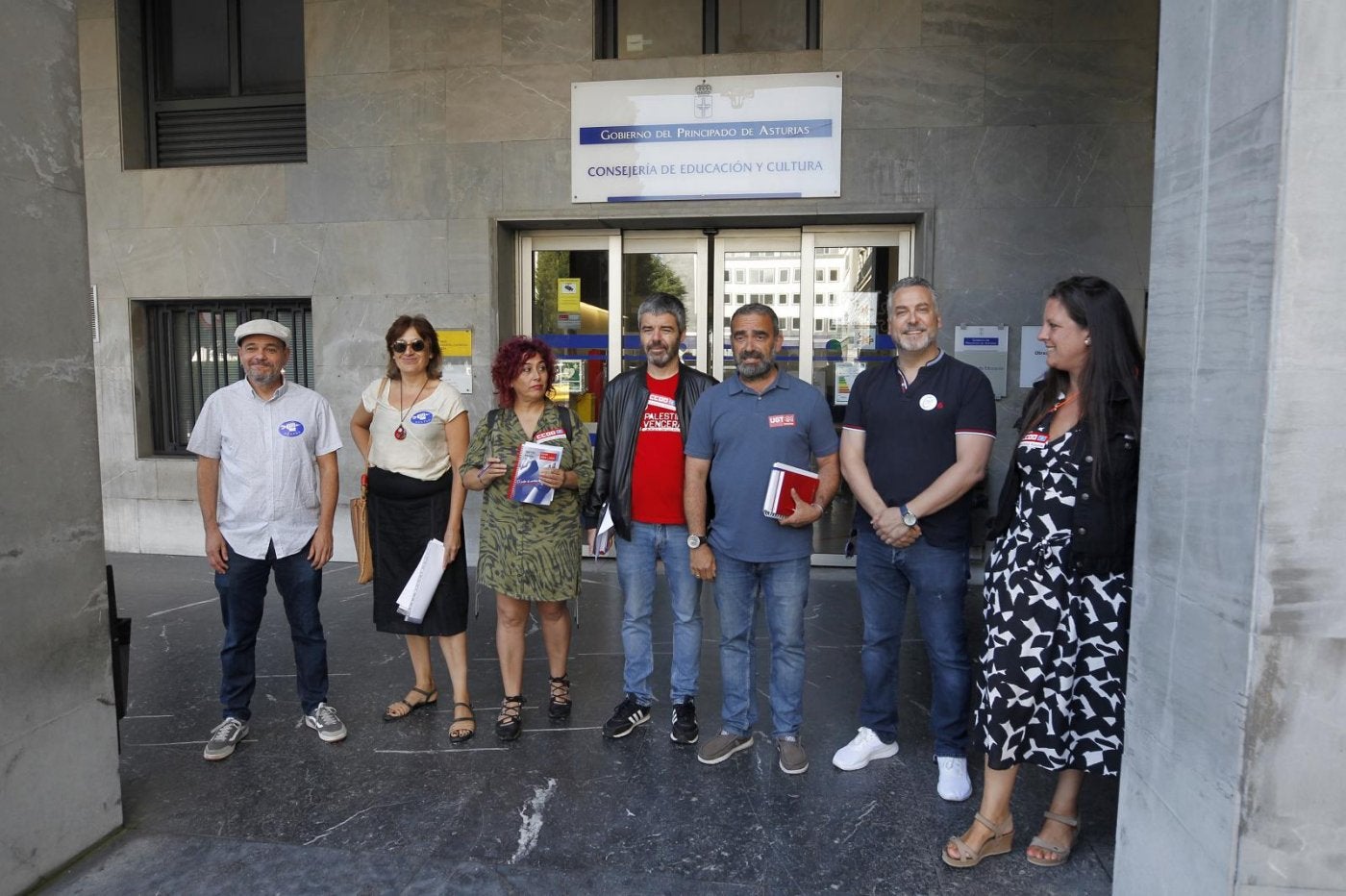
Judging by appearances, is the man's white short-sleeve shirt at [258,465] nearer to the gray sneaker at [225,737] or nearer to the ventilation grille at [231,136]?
the gray sneaker at [225,737]

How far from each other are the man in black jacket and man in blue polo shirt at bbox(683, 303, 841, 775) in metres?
0.14

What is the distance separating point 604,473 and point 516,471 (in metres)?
0.42

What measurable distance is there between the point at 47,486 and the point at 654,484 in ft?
7.09

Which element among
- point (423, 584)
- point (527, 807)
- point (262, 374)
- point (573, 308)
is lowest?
point (527, 807)

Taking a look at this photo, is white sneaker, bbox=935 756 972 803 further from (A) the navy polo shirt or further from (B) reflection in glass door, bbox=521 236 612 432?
(B) reflection in glass door, bbox=521 236 612 432

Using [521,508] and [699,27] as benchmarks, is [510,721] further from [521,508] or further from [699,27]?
[699,27]

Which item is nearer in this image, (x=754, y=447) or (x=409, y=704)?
(x=754, y=447)

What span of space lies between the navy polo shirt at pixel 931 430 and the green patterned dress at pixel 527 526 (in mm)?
1321

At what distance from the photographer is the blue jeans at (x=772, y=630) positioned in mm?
3469

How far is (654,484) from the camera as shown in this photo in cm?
369

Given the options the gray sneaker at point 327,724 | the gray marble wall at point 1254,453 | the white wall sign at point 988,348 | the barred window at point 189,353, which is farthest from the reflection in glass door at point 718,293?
the gray marble wall at point 1254,453

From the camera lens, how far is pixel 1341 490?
71.8 inches

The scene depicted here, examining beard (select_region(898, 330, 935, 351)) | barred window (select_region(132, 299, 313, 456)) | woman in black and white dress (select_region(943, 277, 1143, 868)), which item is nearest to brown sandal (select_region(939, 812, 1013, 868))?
woman in black and white dress (select_region(943, 277, 1143, 868))

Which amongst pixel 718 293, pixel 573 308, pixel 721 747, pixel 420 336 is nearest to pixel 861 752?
pixel 721 747
